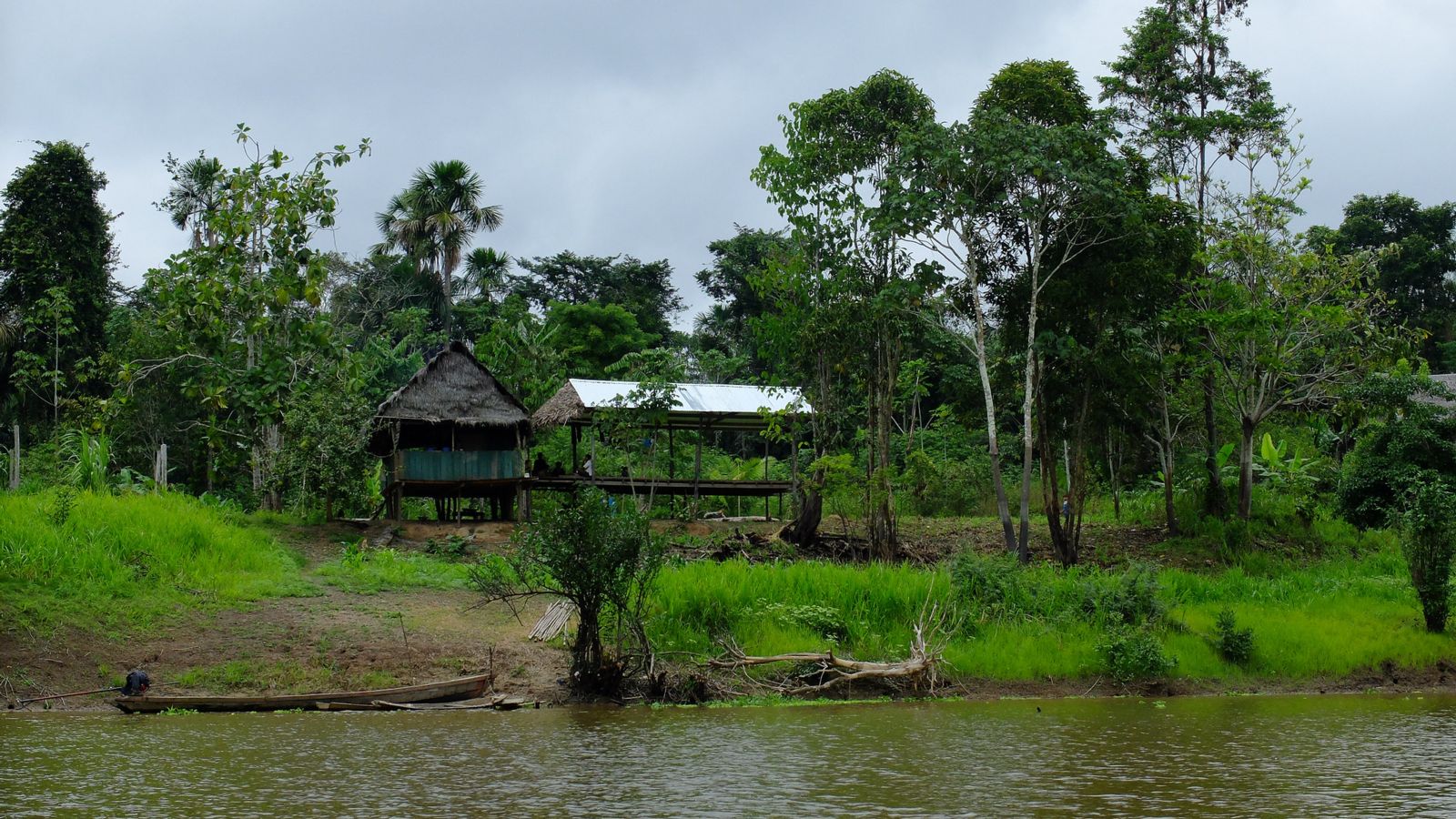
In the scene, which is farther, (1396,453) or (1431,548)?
(1396,453)

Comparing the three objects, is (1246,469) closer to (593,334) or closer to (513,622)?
(513,622)

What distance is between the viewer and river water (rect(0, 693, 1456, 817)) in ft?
21.3

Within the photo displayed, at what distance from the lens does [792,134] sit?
19203mm

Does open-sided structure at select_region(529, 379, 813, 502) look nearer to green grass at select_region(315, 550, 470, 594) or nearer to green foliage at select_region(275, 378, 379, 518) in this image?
green foliage at select_region(275, 378, 379, 518)

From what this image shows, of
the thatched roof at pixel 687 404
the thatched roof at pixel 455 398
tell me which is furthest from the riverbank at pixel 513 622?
the thatched roof at pixel 687 404

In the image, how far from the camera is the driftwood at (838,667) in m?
11.6

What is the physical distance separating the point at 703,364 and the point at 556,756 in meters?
27.3

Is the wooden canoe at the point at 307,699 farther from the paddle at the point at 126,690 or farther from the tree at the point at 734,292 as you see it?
the tree at the point at 734,292

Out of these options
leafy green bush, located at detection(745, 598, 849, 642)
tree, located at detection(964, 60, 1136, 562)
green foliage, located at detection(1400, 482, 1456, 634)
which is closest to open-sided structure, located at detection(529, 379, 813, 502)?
tree, located at detection(964, 60, 1136, 562)

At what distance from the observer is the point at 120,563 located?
1353 centimetres

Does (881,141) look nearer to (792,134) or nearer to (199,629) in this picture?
(792,134)

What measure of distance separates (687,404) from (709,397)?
784 mm

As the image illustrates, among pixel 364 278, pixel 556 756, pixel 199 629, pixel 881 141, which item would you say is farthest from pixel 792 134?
pixel 364 278

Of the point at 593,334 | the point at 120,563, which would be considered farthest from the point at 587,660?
the point at 593,334
